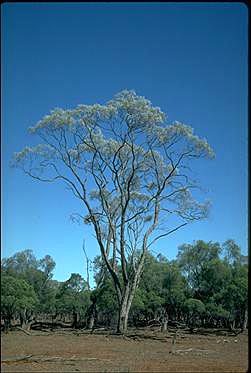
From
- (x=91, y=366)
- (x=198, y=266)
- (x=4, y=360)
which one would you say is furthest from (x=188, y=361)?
(x=198, y=266)

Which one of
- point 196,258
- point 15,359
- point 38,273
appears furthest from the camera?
point 196,258

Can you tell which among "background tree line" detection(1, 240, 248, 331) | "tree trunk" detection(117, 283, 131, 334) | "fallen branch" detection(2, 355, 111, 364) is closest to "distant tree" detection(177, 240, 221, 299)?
"background tree line" detection(1, 240, 248, 331)

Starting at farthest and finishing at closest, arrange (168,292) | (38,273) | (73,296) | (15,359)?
(168,292)
(73,296)
(38,273)
(15,359)

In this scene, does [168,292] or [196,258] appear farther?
[196,258]

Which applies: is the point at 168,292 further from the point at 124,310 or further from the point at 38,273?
the point at 38,273

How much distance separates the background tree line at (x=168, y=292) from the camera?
25.0 metres

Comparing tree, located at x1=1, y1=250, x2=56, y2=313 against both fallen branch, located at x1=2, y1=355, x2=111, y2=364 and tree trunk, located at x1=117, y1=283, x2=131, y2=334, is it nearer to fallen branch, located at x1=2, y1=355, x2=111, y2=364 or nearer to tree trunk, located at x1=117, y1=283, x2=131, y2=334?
fallen branch, located at x1=2, y1=355, x2=111, y2=364

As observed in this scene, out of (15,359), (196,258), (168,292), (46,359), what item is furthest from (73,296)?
(15,359)

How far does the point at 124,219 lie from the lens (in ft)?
65.7

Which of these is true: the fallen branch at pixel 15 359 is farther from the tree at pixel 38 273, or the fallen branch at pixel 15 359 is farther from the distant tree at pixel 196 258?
the distant tree at pixel 196 258

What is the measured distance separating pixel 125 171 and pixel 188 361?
11.9m

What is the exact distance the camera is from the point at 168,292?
31.3 m

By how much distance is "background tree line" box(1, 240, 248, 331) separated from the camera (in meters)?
25.0

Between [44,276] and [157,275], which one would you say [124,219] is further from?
[157,275]
